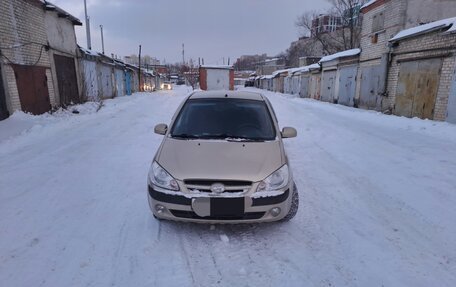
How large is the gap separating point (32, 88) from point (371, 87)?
1791 cm

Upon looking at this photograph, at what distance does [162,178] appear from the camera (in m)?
3.15

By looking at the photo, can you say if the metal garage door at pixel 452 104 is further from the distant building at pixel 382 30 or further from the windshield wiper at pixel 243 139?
the windshield wiper at pixel 243 139

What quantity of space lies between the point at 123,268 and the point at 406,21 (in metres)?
18.4

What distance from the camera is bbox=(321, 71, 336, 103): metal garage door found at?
23737mm

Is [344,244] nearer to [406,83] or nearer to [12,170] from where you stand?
[12,170]

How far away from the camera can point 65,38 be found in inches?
635

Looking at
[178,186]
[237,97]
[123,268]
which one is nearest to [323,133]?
[237,97]

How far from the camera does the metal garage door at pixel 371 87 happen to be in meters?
16.4

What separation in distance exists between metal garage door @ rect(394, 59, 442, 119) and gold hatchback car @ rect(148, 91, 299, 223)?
11.6m

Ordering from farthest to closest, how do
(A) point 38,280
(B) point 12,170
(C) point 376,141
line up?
1. (C) point 376,141
2. (B) point 12,170
3. (A) point 38,280

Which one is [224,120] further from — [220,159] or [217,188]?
[217,188]

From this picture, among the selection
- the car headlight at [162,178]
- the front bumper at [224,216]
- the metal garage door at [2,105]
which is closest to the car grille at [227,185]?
the front bumper at [224,216]

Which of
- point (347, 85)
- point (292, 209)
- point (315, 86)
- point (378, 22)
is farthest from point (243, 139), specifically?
point (315, 86)

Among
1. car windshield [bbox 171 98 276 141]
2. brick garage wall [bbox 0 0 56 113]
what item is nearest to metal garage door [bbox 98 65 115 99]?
brick garage wall [bbox 0 0 56 113]
